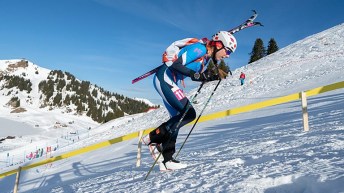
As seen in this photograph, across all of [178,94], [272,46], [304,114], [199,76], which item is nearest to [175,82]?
[178,94]

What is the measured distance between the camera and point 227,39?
→ 16.6ft

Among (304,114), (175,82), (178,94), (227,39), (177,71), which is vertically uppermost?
(227,39)

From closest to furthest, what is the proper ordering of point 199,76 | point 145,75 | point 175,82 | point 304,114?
point 199,76 < point 175,82 < point 145,75 < point 304,114

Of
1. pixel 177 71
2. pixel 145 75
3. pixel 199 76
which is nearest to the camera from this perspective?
pixel 199 76

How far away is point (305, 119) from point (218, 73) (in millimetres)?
2809

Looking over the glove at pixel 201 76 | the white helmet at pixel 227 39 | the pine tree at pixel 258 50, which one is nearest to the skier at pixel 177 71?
the white helmet at pixel 227 39

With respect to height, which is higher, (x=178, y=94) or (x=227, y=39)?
(x=227, y=39)

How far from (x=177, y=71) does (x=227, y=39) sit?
3.00ft

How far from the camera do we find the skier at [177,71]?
504cm

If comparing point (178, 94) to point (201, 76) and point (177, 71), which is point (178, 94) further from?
point (201, 76)

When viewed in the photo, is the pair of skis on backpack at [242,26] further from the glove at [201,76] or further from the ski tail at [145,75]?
the glove at [201,76]

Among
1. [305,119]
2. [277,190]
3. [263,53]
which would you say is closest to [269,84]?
[305,119]

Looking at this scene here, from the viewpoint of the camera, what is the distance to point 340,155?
371 cm

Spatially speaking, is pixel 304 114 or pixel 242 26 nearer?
pixel 242 26
